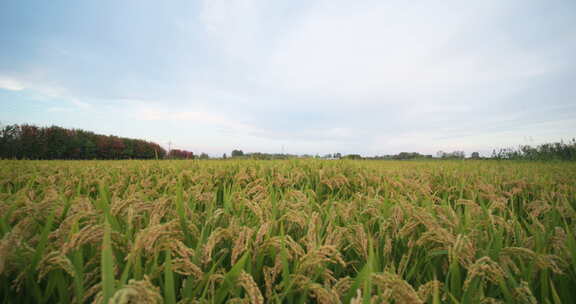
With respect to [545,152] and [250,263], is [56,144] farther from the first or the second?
[545,152]

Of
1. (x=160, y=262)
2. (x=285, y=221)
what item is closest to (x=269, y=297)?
(x=160, y=262)

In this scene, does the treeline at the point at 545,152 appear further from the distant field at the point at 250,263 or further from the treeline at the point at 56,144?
the treeline at the point at 56,144

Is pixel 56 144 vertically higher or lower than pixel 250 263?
higher

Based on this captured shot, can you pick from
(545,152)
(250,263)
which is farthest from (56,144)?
(545,152)

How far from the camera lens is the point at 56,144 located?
15.3 m

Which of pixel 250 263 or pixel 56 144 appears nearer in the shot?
pixel 250 263

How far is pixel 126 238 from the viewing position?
1.07 m

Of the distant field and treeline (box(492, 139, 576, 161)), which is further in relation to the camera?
treeline (box(492, 139, 576, 161))

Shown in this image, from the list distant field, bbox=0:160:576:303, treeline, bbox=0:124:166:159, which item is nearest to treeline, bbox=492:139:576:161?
distant field, bbox=0:160:576:303

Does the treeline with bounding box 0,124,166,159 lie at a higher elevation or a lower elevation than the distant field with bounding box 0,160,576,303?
higher

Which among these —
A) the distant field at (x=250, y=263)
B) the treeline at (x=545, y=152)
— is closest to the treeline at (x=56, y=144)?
the distant field at (x=250, y=263)

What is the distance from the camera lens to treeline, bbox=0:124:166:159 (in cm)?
1377

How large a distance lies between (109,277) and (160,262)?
0.48 meters

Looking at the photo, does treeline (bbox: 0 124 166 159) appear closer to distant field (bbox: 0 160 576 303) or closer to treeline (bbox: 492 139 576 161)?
distant field (bbox: 0 160 576 303)
